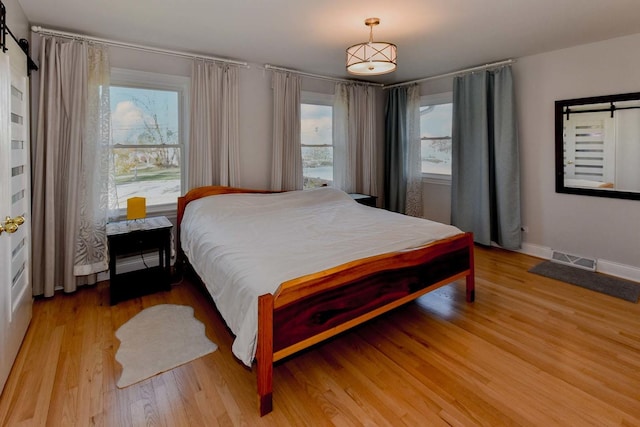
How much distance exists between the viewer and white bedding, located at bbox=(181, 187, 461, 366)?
6.05ft

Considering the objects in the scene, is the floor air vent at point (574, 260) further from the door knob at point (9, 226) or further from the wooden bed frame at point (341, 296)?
the door knob at point (9, 226)

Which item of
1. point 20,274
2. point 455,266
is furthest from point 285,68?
point 20,274

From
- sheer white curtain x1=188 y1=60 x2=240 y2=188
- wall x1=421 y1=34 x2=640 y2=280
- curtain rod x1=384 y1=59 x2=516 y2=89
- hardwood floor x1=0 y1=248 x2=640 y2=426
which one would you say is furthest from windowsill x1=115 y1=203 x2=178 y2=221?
wall x1=421 y1=34 x2=640 y2=280

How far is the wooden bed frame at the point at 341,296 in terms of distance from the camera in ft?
5.51

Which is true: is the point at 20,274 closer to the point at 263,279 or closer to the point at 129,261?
the point at 129,261

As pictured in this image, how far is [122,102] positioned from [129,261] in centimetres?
164

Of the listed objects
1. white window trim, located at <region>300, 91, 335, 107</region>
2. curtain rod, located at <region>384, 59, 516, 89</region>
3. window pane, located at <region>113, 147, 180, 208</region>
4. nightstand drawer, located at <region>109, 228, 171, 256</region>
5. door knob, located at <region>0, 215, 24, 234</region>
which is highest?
curtain rod, located at <region>384, 59, 516, 89</region>

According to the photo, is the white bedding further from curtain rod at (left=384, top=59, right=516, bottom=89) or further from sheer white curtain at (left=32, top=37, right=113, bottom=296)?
curtain rod at (left=384, top=59, right=516, bottom=89)

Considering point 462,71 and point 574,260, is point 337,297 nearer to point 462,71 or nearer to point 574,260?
point 574,260

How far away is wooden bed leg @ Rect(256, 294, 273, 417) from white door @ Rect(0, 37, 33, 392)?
4.20 ft

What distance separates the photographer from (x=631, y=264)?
11.1 feet

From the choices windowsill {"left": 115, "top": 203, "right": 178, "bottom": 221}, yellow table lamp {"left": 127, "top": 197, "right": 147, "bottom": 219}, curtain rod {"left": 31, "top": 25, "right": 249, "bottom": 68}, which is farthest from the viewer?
windowsill {"left": 115, "top": 203, "right": 178, "bottom": 221}

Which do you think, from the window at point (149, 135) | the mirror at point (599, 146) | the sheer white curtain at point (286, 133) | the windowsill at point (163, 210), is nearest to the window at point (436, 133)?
the mirror at point (599, 146)

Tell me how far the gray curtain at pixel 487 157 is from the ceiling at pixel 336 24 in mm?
491
